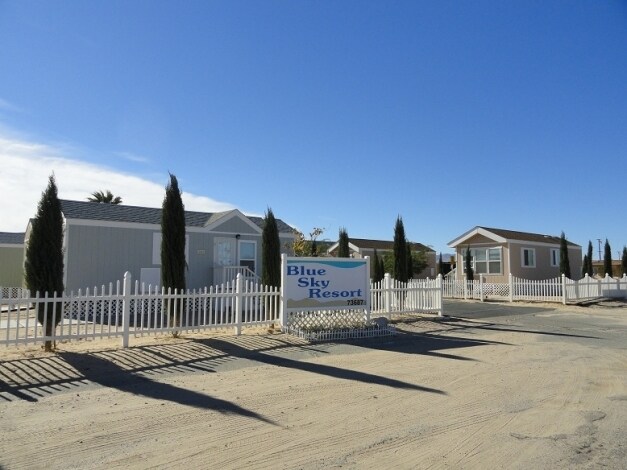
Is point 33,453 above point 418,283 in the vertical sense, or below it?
below

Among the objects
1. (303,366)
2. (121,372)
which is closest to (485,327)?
(303,366)

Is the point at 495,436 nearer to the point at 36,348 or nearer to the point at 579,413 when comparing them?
the point at 579,413

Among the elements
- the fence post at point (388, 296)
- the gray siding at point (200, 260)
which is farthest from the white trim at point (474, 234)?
the gray siding at point (200, 260)

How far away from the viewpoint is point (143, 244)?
17234 mm

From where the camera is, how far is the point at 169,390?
20.7 ft

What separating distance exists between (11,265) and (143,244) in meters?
13.3

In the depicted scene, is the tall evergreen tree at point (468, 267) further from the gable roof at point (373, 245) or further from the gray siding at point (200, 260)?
the gray siding at point (200, 260)

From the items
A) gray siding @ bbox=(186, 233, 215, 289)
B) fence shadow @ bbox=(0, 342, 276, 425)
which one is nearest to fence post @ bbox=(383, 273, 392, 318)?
fence shadow @ bbox=(0, 342, 276, 425)

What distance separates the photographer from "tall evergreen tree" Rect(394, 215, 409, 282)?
18984 mm

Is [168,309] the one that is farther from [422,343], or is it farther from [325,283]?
[422,343]

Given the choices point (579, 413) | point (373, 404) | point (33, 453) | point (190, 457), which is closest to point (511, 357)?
point (579, 413)

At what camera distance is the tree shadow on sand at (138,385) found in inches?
215

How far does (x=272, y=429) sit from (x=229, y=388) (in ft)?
5.87

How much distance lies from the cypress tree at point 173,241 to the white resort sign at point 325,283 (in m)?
2.62
